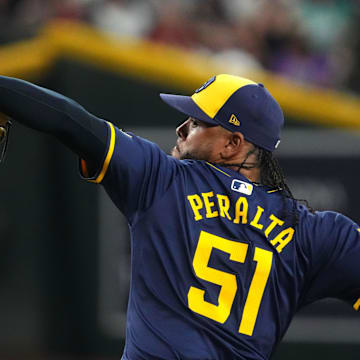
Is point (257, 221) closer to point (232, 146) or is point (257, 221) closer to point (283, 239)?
point (283, 239)

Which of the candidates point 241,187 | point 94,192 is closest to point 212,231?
point 241,187

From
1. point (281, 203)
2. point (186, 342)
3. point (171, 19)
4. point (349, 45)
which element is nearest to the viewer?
point (186, 342)

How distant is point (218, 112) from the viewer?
10.5 ft

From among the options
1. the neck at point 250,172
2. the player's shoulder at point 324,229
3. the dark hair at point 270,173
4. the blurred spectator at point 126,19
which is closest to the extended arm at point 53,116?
the neck at point 250,172

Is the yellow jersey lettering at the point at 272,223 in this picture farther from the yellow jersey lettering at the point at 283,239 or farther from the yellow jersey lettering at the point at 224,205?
the yellow jersey lettering at the point at 224,205

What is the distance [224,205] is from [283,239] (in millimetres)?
264

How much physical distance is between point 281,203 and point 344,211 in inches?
155

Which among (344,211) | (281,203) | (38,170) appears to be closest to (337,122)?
(344,211)

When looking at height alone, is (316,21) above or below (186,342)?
above

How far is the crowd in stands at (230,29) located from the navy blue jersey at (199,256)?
5746 mm

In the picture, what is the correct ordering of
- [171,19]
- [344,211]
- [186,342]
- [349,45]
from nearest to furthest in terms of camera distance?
[186,342], [344,211], [171,19], [349,45]

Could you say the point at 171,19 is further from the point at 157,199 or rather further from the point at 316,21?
the point at 157,199

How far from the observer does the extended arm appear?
277cm

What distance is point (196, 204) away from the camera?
10.1ft
